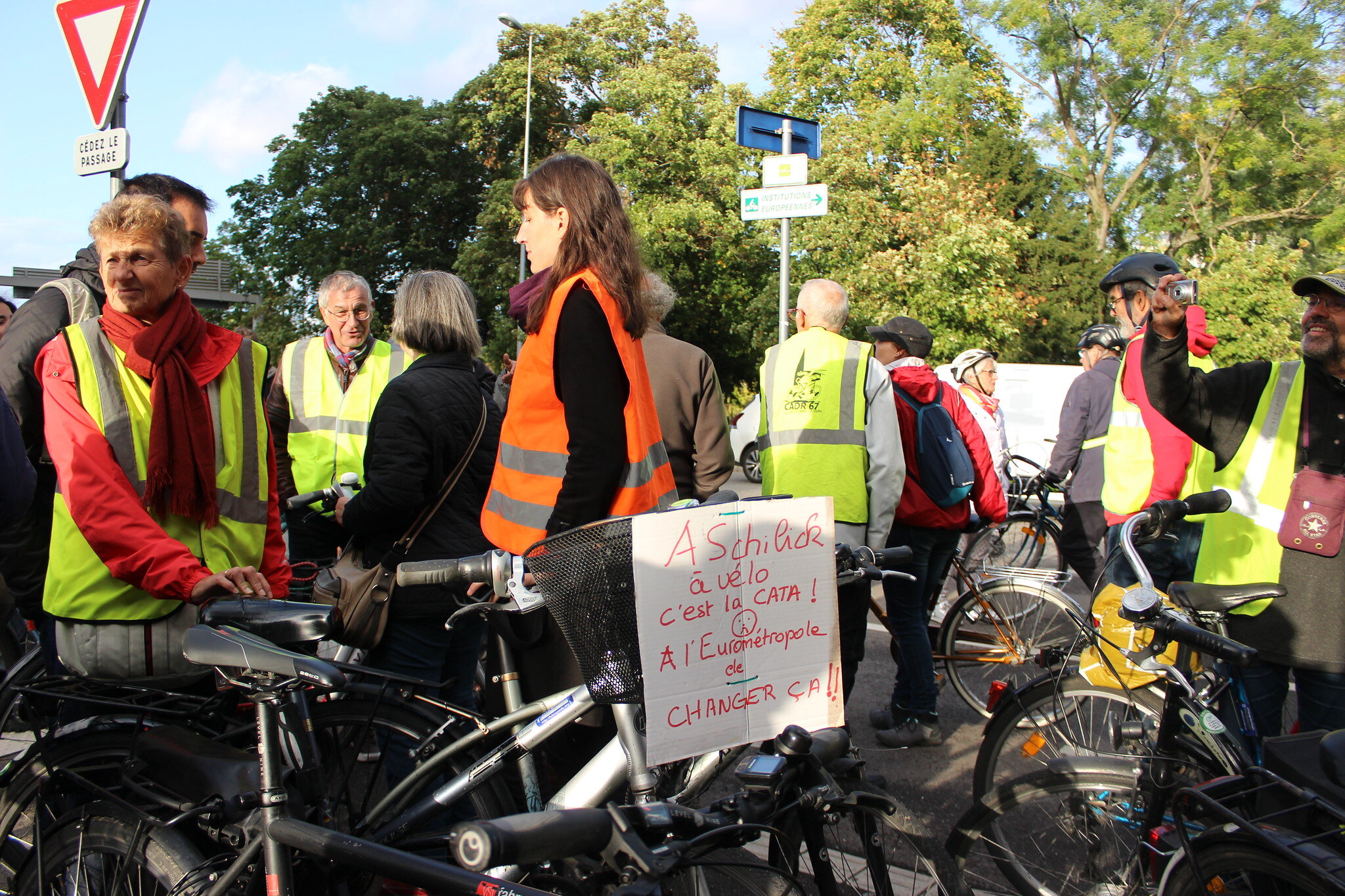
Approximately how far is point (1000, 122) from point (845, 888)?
32.9 meters

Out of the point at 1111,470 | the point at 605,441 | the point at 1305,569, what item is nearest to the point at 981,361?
the point at 1111,470

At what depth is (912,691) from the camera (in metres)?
4.46

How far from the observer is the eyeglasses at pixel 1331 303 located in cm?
264

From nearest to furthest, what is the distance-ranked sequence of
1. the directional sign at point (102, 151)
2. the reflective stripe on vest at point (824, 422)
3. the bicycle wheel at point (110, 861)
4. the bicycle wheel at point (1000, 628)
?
the bicycle wheel at point (110, 861) → the reflective stripe on vest at point (824, 422) → the directional sign at point (102, 151) → the bicycle wheel at point (1000, 628)

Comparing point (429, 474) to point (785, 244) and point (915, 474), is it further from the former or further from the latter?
point (785, 244)

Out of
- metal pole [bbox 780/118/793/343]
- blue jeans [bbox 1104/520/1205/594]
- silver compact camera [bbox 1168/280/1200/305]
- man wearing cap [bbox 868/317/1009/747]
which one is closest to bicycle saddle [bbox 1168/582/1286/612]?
silver compact camera [bbox 1168/280/1200/305]

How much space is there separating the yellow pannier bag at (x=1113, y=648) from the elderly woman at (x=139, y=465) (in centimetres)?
228

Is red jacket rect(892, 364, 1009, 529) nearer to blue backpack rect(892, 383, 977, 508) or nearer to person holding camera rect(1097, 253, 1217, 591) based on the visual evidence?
blue backpack rect(892, 383, 977, 508)

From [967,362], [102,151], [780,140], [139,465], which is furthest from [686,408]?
[780,140]

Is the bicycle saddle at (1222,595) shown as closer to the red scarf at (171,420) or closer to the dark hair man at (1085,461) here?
the red scarf at (171,420)

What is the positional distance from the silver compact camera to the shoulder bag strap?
6.78ft

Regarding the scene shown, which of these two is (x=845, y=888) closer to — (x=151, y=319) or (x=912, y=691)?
(x=151, y=319)

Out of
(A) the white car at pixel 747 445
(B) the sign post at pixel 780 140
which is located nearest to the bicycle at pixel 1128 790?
(B) the sign post at pixel 780 140

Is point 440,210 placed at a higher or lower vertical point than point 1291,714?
higher
